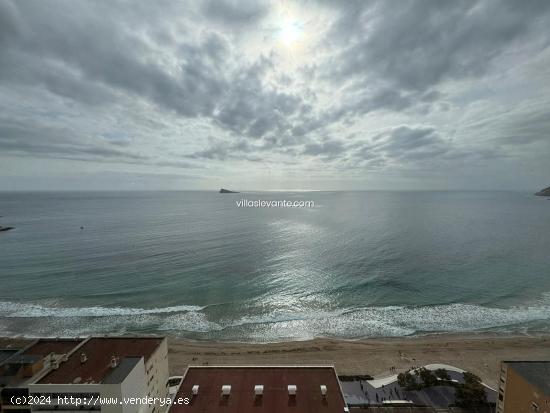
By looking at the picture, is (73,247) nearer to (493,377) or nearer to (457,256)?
(493,377)

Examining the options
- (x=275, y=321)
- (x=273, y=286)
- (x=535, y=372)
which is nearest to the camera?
(x=535, y=372)

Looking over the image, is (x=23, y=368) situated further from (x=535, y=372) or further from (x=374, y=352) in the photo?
(x=535, y=372)

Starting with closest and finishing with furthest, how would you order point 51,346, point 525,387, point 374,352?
point 525,387
point 51,346
point 374,352

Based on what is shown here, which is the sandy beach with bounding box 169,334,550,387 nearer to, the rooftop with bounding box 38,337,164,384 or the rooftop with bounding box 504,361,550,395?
the rooftop with bounding box 38,337,164,384

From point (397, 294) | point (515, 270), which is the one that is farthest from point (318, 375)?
point (515, 270)

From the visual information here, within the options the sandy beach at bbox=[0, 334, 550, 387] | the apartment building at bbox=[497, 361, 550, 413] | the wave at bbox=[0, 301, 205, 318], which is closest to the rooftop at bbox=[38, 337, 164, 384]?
the sandy beach at bbox=[0, 334, 550, 387]

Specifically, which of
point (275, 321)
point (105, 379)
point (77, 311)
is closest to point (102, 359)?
point (105, 379)
